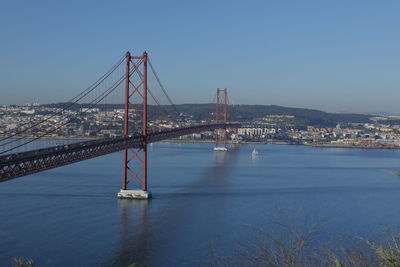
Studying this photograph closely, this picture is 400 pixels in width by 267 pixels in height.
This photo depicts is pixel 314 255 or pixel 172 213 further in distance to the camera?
pixel 172 213

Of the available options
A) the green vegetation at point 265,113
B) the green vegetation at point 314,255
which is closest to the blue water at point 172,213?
the green vegetation at point 314,255

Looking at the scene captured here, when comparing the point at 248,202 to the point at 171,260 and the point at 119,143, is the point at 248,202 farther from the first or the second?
the point at 171,260

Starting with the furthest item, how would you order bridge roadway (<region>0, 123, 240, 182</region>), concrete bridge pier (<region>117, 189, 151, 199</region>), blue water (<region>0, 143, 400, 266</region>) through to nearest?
concrete bridge pier (<region>117, 189, 151, 199</region>) → blue water (<region>0, 143, 400, 266</region>) → bridge roadway (<region>0, 123, 240, 182</region>)

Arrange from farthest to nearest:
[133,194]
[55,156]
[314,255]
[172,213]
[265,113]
A: [265,113] < [133,194] < [172,213] < [55,156] < [314,255]

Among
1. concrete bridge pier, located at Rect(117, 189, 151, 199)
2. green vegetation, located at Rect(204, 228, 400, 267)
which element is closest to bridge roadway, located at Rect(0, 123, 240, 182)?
concrete bridge pier, located at Rect(117, 189, 151, 199)

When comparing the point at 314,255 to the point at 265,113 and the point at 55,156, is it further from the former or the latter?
the point at 265,113

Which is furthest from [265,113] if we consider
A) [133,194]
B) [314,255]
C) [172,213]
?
[314,255]

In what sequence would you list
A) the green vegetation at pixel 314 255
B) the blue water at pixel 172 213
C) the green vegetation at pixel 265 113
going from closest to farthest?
1. the green vegetation at pixel 314 255
2. the blue water at pixel 172 213
3. the green vegetation at pixel 265 113

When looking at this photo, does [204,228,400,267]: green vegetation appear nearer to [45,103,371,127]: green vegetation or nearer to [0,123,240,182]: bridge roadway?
[0,123,240,182]: bridge roadway

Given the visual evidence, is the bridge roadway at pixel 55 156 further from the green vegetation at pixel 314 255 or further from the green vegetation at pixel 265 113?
the green vegetation at pixel 265 113

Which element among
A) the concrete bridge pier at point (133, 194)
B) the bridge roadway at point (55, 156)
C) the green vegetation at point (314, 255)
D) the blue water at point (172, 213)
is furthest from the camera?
the concrete bridge pier at point (133, 194)
